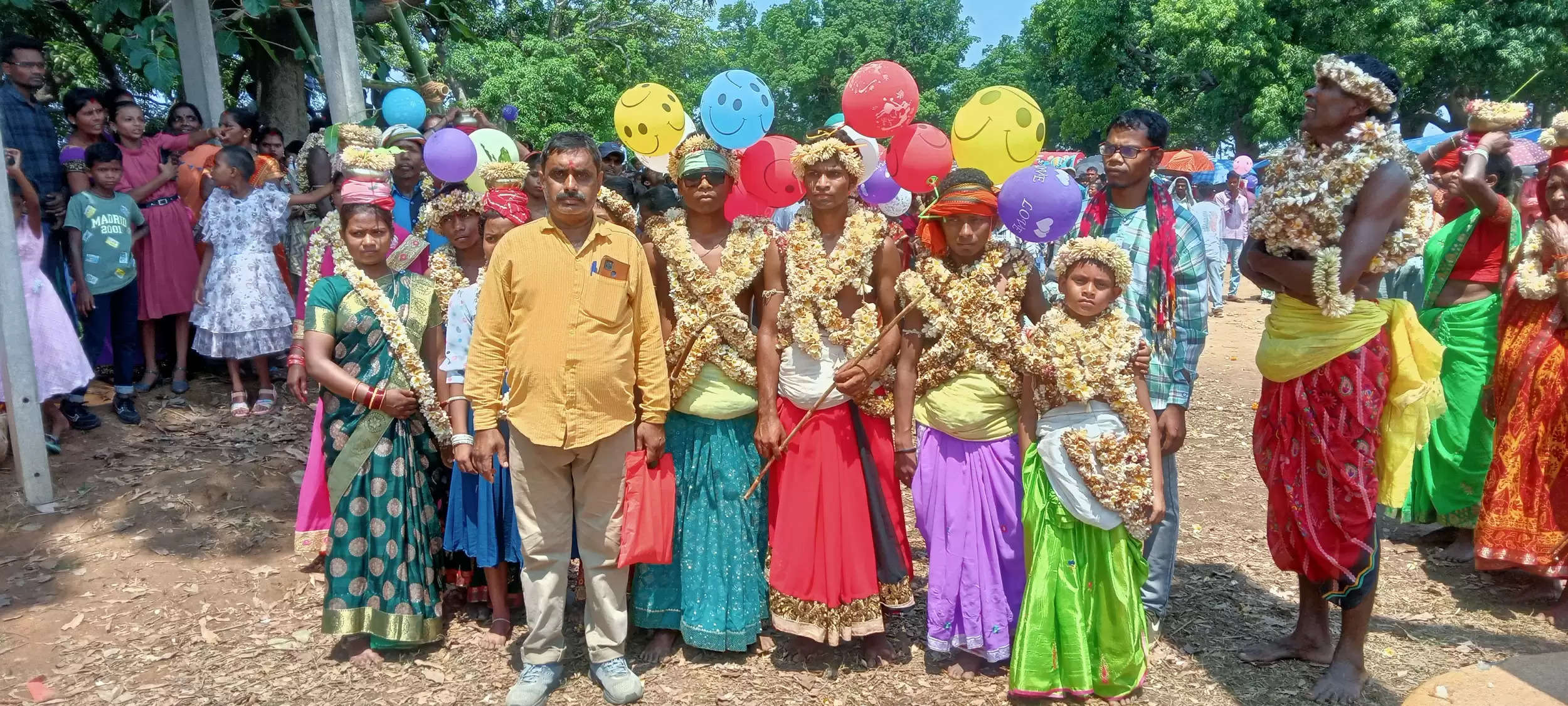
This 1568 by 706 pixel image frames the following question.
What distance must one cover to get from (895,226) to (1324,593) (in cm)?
223

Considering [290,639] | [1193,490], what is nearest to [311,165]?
[290,639]

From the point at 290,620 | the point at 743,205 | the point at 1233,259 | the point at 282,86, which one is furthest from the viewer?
the point at 1233,259

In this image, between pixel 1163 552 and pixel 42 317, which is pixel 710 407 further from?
pixel 42 317

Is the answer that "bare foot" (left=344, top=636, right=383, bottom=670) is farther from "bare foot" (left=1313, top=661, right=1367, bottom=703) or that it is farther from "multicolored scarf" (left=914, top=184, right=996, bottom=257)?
"bare foot" (left=1313, top=661, right=1367, bottom=703)

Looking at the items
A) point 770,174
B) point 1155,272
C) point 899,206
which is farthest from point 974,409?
point 899,206

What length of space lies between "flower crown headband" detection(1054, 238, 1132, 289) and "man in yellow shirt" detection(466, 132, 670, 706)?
158cm

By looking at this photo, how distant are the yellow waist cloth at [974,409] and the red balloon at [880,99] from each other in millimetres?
1112

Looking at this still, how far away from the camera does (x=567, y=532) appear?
366 centimetres

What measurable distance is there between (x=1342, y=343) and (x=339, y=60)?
20.7 feet

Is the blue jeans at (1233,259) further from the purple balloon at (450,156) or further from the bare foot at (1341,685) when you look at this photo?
the purple balloon at (450,156)

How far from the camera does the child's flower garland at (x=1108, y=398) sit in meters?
3.47

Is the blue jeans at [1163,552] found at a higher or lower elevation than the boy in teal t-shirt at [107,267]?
lower

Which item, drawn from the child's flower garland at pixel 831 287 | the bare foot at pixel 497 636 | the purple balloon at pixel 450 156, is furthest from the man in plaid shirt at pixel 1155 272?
the purple balloon at pixel 450 156

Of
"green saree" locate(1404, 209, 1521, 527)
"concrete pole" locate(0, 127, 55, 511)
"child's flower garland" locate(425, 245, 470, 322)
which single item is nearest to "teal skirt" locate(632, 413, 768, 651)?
"child's flower garland" locate(425, 245, 470, 322)
